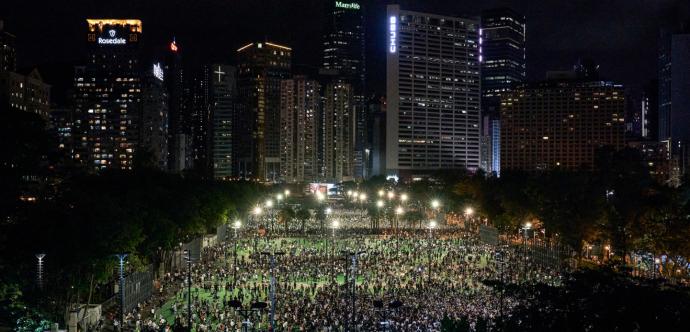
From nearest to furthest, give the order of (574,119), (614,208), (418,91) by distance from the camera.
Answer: (614,208)
(574,119)
(418,91)

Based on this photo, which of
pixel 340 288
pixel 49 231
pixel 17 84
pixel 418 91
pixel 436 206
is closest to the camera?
pixel 49 231

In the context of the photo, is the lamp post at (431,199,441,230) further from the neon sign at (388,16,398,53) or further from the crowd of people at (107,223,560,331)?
the neon sign at (388,16,398,53)

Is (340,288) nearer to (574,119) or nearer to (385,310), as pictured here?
(385,310)

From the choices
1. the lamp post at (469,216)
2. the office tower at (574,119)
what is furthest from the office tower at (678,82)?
the lamp post at (469,216)

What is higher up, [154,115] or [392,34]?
[392,34]

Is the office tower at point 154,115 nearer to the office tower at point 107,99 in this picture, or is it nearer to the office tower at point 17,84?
the office tower at point 107,99

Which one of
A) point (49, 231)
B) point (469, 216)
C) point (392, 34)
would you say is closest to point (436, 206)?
point (469, 216)
